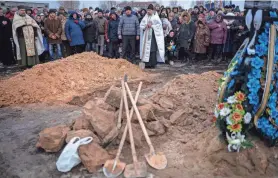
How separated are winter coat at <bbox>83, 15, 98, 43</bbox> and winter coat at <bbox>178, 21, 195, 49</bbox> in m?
3.00

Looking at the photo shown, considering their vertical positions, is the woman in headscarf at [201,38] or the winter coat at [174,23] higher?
the winter coat at [174,23]

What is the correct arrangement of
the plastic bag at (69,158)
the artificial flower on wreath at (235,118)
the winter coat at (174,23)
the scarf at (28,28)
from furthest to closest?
the winter coat at (174,23), the scarf at (28,28), the plastic bag at (69,158), the artificial flower on wreath at (235,118)

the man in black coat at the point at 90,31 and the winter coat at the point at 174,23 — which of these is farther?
the winter coat at the point at 174,23

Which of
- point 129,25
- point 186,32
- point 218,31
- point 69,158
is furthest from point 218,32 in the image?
point 69,158

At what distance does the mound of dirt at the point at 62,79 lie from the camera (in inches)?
233

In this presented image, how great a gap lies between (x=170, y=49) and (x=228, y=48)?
2.12 meters

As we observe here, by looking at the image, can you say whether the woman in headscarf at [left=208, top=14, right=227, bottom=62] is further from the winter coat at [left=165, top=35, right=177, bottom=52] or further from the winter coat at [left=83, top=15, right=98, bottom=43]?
the winter coat at [left=83, top=15, right=98, bottom=43]

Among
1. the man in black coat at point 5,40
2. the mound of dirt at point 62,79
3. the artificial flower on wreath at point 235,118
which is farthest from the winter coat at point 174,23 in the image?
the artificial flower on wreath at point 235,118

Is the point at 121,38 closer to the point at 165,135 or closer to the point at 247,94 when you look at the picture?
the point at 165,135

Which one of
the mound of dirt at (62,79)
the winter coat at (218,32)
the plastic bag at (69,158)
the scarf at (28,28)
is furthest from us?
the winter coat at (218,32)

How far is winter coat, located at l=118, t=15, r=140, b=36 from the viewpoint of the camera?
889cm

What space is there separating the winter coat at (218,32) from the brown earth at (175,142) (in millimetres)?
4130

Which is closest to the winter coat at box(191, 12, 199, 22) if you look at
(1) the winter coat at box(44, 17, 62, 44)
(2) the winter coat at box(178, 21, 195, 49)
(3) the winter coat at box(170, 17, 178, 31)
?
(3) the winter coat at box(170, 17, 178, 31)

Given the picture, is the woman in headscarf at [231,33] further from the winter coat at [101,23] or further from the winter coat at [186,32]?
the winter coat at [101,23]
